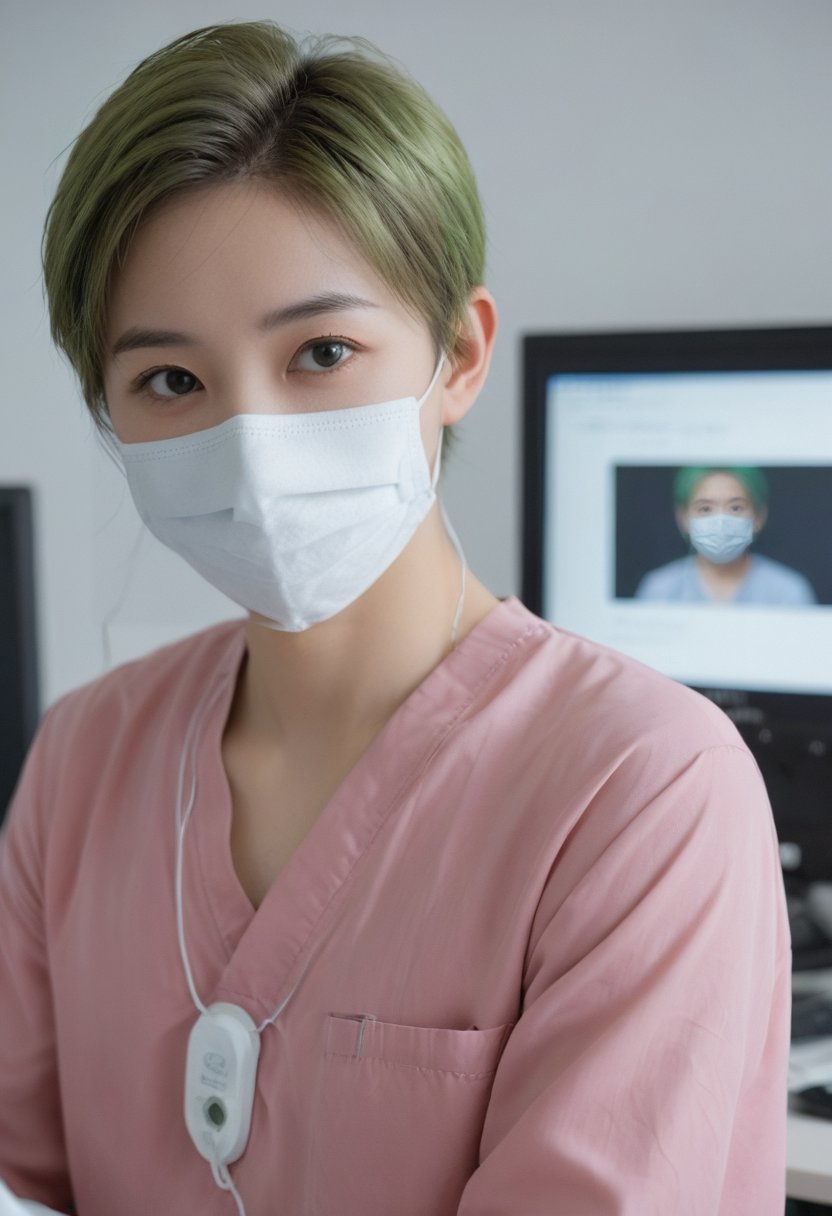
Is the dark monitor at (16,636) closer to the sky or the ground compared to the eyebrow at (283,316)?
closer to the ground

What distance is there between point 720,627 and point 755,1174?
55 cm

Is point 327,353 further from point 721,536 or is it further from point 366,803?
point 721,536

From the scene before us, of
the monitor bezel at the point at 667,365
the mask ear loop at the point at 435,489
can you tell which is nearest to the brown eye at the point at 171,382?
the mask ear loop at the point at 435,489

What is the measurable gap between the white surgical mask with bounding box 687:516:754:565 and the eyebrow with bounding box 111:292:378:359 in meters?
0.52

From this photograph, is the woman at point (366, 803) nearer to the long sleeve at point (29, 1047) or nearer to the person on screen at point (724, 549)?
the long sleeve at point (29, 1047)

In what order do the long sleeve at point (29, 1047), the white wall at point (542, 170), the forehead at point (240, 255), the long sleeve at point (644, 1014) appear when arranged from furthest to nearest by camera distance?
the white wall at point (542, 170) < the long sleeve at point (29, 1047) < the forehead at point (240, 255) < the long sleeve at point (644, 1014)

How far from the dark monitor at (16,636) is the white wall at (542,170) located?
0.63 feet

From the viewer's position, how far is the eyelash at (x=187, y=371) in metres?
0.72

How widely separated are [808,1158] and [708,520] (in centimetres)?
57

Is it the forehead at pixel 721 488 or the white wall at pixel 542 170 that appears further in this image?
the white wall at pixel 542 170

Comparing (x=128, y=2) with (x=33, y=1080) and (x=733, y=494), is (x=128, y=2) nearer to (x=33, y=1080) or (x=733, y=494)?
(x=733, y=494)

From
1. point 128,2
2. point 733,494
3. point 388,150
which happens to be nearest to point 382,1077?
point 388,150

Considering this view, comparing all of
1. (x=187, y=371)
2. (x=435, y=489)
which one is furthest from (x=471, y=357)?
(x=187, y=371)

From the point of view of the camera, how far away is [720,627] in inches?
44.7
